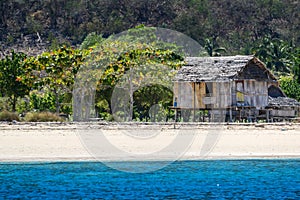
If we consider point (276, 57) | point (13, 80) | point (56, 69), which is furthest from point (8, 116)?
point (276, 57)

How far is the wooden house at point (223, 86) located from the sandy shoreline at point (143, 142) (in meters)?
7.36

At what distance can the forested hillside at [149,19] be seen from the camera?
75.5 metres

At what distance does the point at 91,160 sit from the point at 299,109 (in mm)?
22946

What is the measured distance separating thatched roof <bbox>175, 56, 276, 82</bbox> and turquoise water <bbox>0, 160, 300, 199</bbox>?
17.2 meters

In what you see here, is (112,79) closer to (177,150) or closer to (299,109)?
(299,109)

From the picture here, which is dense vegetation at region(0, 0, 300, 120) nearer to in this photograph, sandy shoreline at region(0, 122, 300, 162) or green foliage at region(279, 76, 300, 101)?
green foliage at region(279, 76, 300, 101)

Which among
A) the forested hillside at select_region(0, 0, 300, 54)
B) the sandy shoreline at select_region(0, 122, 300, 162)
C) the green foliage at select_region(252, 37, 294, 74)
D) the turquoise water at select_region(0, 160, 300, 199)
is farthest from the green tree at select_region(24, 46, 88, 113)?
the forested hillside at select_region(0, 0, 300, 54)

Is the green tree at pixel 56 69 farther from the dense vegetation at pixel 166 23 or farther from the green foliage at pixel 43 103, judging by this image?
the dense vegetation at pixel 166 23

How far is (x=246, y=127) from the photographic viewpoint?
31312mm

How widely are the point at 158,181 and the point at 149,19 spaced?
63458mm

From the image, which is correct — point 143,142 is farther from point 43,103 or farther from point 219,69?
point 43,103

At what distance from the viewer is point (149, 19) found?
81.2m

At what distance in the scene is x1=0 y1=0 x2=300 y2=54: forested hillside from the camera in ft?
248

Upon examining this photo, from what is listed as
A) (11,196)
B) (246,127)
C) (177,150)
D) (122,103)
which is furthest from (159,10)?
(11,196)
